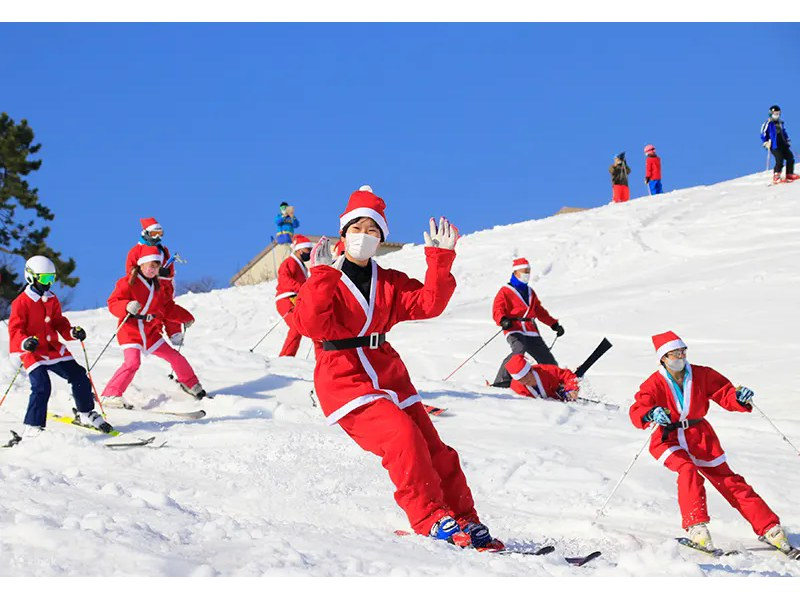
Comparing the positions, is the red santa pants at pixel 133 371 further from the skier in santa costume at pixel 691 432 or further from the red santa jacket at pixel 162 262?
the skier in santa costume at pixel 691 432

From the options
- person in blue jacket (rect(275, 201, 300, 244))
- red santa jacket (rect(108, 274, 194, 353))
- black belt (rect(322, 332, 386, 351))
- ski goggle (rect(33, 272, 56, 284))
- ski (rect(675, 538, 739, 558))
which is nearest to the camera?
black belt (rect(322, 332, 386, 351))

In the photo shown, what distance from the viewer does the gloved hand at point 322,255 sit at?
16.7ft

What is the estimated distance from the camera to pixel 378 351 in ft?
17.3

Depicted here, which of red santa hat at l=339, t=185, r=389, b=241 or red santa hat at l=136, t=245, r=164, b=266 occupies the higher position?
red santa hat at l=136, t=245, r=164, b=266

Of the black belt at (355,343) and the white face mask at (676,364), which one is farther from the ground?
the black belt at (355,343)

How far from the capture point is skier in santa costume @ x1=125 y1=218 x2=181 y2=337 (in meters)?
9.87

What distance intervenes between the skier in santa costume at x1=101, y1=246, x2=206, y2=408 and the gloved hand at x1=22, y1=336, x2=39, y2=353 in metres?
1.51

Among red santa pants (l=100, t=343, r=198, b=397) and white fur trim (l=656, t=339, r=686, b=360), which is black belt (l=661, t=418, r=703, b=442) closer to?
white fur trim (l=656, t=339, r=686, b=360)

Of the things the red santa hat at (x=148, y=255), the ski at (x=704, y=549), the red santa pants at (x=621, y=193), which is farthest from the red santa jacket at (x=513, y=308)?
the red santa pants at (x=621, y=193)

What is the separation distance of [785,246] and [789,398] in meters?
7.72

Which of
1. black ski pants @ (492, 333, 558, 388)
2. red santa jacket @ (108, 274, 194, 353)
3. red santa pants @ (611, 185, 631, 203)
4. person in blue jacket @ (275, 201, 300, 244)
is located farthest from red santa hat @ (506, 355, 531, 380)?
red santa pants @ (611, 185, 631, 203)

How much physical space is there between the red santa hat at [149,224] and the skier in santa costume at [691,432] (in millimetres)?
A: 6393

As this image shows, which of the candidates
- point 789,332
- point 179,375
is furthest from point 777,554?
point 789,332

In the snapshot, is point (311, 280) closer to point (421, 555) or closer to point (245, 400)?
point (421, 555)
